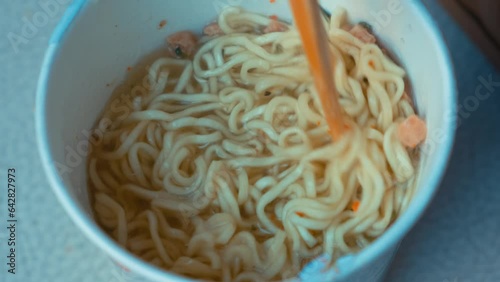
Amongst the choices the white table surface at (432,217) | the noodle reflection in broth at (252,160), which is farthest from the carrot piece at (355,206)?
the white table surface at (432,217)

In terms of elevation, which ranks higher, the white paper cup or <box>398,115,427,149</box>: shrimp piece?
the white paper cup

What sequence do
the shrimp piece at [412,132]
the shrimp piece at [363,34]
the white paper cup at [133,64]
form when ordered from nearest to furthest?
1. the white paper cup at [133,64]
2. the shrimp piece at [412,132]
3. the shrimp piece at [363,34]

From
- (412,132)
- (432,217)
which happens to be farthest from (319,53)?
(432,217)

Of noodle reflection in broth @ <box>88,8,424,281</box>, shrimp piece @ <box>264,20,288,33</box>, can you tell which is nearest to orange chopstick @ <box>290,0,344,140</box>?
noodle reflection in broth @ <box>88,8,424,281</box>

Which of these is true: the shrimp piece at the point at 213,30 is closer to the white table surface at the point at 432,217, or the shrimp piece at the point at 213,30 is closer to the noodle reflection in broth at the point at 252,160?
the noodle reflection in broth at the point at 252,160

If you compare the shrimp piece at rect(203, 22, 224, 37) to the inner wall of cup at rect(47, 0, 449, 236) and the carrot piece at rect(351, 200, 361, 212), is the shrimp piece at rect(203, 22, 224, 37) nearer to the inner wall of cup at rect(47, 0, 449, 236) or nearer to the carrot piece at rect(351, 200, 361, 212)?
the inner wall of cup at rect(47, 0, 449, 236)

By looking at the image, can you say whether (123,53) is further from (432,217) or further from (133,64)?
(432,217)
